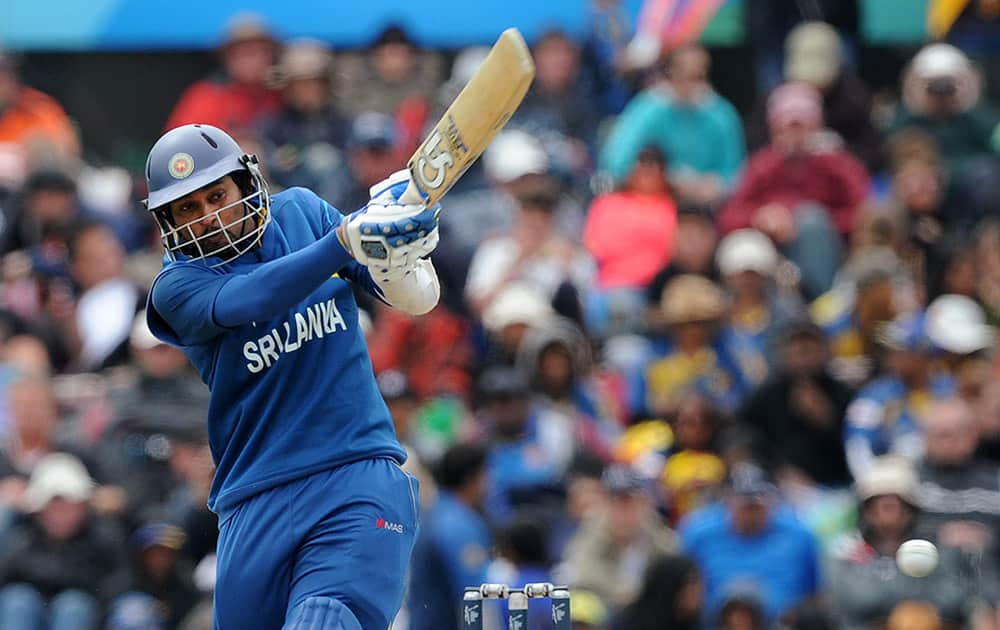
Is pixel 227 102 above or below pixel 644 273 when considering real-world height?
above

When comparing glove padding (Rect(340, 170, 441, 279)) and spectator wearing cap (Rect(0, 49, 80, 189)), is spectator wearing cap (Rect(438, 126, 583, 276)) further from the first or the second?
glove padding (Rect(340, 170, 441, 279))

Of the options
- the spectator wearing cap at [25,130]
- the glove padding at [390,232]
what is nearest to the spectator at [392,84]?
the spectator wearing cap at [25,130]

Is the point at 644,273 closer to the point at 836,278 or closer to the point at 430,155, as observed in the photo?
the point at 836,278

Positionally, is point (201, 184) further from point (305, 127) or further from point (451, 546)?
point (305, 127)

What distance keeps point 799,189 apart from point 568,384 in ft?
9.37

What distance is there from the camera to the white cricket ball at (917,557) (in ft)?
26.6

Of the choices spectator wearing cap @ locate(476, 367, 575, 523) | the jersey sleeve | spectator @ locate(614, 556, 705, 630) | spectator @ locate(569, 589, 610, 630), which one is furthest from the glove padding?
spectator wearing cap @ locate(476, 367, 575, 523)

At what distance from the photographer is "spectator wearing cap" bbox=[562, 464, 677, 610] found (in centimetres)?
986

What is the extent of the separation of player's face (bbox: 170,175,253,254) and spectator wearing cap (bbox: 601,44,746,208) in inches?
289

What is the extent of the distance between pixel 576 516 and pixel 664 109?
13.1ft

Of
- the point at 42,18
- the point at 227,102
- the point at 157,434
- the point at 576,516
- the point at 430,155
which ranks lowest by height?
the point at 576,516

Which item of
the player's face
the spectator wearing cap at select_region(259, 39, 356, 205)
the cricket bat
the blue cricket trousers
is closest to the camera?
the cricket bat

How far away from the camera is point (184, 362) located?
11070 mm

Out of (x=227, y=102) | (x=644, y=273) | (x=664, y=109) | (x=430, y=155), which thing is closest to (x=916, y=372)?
(x=644, y=273)
